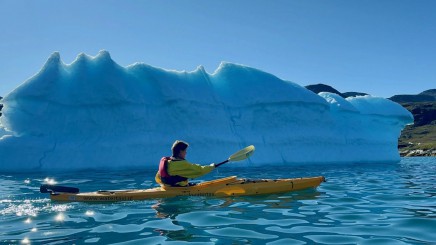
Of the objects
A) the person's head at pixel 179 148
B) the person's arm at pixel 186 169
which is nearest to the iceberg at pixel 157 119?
the person's arm at pixel 186 169

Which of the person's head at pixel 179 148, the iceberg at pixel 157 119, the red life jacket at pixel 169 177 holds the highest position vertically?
the iceberg at pixel 157 119

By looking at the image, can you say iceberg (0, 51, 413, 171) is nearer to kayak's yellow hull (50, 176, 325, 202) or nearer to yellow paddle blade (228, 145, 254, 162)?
yellow paddle blade (228, 145, 254, 162)

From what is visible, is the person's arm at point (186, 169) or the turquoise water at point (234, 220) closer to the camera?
the turquoise water at point (234, 220)

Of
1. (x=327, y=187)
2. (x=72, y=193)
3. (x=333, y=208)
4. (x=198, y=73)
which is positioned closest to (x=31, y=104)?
(x=198, y=73)

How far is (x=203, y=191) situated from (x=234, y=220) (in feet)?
9.95

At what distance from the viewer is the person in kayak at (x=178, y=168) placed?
914cm

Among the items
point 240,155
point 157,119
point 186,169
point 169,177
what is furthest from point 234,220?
point 157,119

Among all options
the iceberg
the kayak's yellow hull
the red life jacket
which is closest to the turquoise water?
the kayak's yellow hull

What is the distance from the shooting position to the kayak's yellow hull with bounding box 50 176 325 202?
908 centimetres

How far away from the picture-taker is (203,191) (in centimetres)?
940

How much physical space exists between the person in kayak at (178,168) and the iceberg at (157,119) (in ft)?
33.8

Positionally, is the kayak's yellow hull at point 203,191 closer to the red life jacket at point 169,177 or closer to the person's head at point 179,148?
the red life jacket at point 169,177

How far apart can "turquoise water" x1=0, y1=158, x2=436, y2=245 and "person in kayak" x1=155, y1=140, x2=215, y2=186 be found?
55cm

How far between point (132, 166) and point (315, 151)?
1117cm
